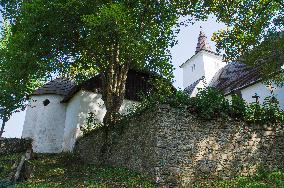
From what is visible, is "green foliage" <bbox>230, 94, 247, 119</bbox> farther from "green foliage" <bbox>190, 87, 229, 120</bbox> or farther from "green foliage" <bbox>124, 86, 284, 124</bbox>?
"green foliage" <bbox>190, 87, 229, 120</bbox>

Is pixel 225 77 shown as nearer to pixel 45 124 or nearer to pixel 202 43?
pixel 202 43

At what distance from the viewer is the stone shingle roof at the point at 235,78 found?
979 inches

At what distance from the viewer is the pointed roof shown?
153 feet

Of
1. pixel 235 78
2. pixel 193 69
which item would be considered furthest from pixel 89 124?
pixel 193 69

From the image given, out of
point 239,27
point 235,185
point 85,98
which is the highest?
point 239,27

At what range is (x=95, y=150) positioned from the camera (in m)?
17.4

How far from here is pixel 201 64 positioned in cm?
4528

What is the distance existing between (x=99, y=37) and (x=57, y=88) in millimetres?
13133

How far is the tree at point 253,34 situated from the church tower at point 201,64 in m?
28.1

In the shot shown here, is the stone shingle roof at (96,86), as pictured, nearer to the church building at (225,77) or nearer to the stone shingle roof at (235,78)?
the church building at (225,77)

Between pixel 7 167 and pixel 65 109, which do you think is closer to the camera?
pixel 7 167

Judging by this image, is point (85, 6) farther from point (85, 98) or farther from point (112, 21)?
point (85, 98)

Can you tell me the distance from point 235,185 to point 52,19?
453 inches

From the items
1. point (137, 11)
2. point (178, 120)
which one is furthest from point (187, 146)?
point (137, 11)
